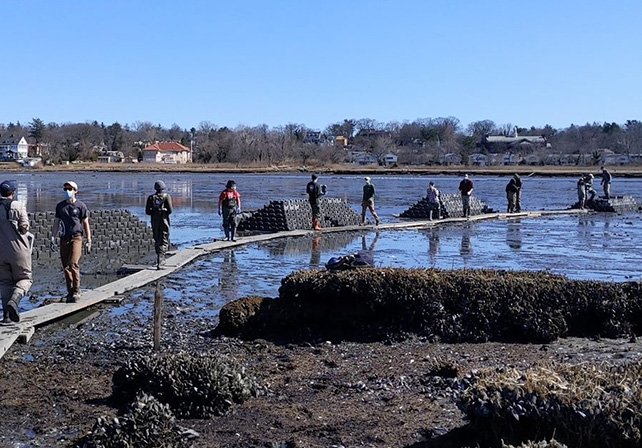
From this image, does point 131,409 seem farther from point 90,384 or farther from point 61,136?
point 61,136

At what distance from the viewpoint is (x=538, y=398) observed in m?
5.20

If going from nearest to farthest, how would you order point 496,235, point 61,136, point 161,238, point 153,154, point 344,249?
point 161,238, point 344,249, point 496,235, point 153,154, point 61,136

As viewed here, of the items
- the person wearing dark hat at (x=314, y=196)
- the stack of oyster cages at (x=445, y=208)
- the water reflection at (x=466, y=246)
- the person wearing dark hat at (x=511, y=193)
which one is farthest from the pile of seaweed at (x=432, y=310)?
the person wearing dark hat at (x=511, y=193)

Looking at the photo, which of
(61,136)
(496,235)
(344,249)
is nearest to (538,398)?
(344,249)

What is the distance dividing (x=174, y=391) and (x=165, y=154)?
158 m

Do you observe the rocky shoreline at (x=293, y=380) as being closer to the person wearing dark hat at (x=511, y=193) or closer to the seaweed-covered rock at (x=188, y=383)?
the seaweed-covered rock at (x=188, y=383)

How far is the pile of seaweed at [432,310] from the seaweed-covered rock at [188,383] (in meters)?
2.78

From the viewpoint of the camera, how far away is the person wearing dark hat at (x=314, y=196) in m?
23.8

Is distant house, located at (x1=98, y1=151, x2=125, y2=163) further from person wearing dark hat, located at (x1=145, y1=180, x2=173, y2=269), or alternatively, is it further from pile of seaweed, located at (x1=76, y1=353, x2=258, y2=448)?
pile of seaweed, located at (x1=76, y1=353, x2=258, y2=448)

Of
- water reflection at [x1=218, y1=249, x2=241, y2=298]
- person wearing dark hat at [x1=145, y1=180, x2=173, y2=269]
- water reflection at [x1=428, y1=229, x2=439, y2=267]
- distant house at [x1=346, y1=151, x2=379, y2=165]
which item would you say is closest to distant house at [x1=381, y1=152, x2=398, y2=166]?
distant house at [x1=346, y1=151, x2=379, y2=165]

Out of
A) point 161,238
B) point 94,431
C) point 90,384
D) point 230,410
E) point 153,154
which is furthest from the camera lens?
point 153,154

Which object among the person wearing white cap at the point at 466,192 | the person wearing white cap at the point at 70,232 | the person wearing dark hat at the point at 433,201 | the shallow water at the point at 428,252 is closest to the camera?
the person wearing white cap at the point at 70,232

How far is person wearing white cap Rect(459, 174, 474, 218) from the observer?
29.7 meters

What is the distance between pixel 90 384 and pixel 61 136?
185328 millimetres
